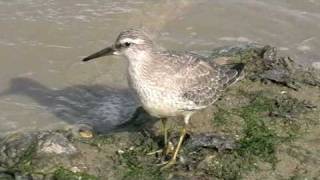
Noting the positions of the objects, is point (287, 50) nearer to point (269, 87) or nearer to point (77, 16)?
point (269, 87)

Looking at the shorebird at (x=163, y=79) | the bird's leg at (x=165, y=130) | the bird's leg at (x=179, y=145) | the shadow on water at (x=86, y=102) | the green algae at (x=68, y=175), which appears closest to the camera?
the green algae at (x=68, y=175)

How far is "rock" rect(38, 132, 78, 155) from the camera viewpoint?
5.93 meters

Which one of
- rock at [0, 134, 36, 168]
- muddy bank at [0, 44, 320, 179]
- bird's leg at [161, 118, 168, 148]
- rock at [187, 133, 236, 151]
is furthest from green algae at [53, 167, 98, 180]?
rock at [187, 133, 236, 151]

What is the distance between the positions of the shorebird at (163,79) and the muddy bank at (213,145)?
249 millimetres

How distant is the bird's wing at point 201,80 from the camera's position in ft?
19.7

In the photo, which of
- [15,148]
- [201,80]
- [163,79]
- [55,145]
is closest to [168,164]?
[163,79]

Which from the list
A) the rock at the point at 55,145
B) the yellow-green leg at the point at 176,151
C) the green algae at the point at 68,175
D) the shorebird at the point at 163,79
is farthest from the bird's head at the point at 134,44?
the green algae at the point at 68,175

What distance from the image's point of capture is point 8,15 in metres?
9.13

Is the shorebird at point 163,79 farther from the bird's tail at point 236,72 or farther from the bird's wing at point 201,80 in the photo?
the bird's tail at point 236,72

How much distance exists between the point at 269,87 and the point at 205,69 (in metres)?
1.04

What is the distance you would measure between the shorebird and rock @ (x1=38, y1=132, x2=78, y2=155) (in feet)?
2.54

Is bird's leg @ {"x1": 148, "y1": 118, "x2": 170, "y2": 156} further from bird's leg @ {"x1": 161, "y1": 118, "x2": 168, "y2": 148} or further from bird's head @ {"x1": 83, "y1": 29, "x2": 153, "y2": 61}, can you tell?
bird's head @ {"x1": 83, "y1": 29, "x2": 153, "y2": 61}

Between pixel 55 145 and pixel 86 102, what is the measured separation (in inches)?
70.0

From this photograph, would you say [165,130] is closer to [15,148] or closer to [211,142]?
[211,142]
